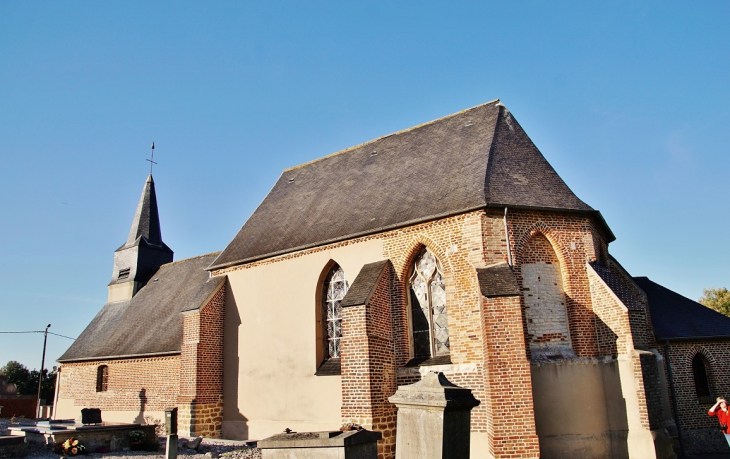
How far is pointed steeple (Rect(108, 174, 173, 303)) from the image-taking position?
82.5 feet

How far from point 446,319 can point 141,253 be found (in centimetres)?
1739

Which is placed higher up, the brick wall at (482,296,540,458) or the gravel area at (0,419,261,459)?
the brick wall at (482,296,540,458)

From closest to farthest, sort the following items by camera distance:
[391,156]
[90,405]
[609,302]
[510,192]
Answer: [609,302], [510,192], [391,156], [90,405]

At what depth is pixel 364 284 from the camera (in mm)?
13281

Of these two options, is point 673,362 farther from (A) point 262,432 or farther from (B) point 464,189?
(A) point 262,432

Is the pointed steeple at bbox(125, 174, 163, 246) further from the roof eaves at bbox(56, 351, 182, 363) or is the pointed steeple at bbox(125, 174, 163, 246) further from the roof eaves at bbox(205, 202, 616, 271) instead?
the roof eaves at bbox(205, 202, 616, 271)

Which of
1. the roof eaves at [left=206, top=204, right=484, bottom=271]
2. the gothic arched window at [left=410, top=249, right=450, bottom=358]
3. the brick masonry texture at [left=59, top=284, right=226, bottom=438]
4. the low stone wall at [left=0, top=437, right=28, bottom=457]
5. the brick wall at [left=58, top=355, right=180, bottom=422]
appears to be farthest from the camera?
the brick wall at [left=58, top=355, right=180, bottom=422]

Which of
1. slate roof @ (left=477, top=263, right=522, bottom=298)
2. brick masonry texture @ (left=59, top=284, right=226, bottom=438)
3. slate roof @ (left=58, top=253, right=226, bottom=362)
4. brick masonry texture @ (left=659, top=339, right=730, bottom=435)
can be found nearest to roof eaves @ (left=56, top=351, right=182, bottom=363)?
slate roof @ (left=58, top=253, right=226, bottom=362)

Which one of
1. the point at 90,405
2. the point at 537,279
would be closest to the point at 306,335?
the point at 537,279

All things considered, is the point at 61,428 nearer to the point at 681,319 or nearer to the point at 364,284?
the point at 364,284

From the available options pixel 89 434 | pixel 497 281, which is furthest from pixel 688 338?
pixel 89 434

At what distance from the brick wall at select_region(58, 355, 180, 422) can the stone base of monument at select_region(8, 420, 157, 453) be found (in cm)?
373

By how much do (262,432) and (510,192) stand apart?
908cm

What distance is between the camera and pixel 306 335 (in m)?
14.9
